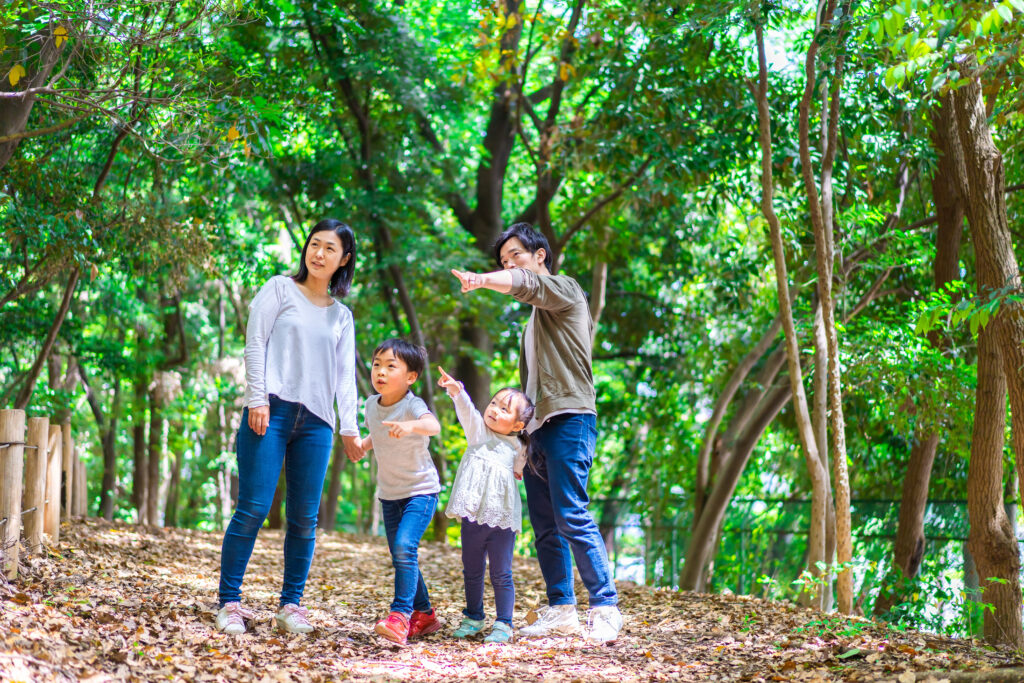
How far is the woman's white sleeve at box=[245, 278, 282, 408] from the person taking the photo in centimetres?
398

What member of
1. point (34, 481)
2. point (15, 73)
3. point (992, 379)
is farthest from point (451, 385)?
point (992, 379)

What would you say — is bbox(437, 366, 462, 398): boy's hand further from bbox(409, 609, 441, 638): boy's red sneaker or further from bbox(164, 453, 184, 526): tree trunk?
bbox(164, 453, 184, 526): tree trunk

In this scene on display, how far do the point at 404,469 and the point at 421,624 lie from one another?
77 cm

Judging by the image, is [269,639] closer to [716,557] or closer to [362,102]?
[362,102]

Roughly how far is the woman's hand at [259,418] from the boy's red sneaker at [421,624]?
1.19 meters

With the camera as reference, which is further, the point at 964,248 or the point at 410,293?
the point at 410,293

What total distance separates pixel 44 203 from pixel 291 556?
4080 millimetres

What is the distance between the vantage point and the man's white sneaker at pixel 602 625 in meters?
4.10

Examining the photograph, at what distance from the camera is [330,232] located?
436 centimetres

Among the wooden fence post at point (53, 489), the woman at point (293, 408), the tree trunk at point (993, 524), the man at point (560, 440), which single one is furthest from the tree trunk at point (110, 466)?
the tree trunk at point (993, 524)

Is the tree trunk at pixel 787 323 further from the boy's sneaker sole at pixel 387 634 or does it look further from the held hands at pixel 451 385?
the boy's sneaker sole at pixel 387 634

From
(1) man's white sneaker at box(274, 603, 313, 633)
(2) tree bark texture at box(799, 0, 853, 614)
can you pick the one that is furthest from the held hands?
(2) tree bark texture at box(799, 0, 853, 614)

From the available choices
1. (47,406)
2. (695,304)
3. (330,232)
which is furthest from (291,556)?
(695,304)

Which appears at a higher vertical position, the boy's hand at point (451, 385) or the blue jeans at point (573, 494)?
the boy's hand at point (451, 385)
